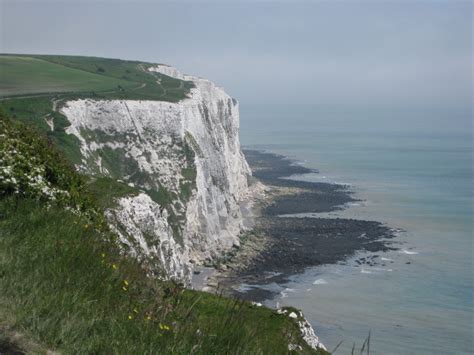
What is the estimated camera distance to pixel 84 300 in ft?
16.5

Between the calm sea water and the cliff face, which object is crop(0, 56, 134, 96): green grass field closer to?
the cliff face

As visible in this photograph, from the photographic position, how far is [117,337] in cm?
452

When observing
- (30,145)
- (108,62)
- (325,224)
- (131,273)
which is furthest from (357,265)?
(108,62)

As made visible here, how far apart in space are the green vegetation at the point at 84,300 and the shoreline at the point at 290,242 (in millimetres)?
32352

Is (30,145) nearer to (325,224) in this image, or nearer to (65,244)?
(65,244)

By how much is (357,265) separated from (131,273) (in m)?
52.4

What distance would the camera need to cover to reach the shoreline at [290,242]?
168ft

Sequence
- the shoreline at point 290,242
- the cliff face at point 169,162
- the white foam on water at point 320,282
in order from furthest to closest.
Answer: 1. the cliff face at point 169,162
2. the shoreline at point 290,242
3. the white foam on water at point 320,282

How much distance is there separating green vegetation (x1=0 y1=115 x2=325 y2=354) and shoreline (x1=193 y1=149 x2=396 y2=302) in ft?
106

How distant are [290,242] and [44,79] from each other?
124 feet

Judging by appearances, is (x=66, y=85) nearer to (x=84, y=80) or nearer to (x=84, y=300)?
(x=84, y=80)

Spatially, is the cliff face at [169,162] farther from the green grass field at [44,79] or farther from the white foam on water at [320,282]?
the white foam on water at [320,282]

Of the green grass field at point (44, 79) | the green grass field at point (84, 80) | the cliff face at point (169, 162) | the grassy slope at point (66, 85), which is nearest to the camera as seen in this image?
the grassy slope at point (66, 85)

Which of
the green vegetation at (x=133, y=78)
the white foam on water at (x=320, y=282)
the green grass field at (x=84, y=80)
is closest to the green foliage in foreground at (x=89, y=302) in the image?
the white foam on water at (x=320, y=282)
